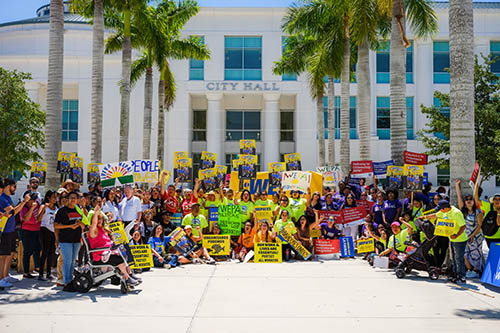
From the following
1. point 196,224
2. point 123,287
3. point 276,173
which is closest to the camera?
point 123,287

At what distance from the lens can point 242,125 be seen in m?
39.0

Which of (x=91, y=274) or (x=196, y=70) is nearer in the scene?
(x=91, y=274)

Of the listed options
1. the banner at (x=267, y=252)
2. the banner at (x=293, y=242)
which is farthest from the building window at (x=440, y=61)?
the banner at (x=267, y=252)

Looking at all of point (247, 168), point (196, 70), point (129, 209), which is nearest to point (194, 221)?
point (129, 209)

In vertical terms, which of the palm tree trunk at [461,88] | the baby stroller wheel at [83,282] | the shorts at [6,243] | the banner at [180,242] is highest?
the palm tree trunk at [461,88]

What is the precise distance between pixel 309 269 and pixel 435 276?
2.76 m

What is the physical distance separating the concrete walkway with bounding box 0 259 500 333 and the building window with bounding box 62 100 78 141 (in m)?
30.4

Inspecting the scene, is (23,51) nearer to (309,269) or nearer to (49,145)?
(49,145)

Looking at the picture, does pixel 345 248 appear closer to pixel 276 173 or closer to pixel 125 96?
pixel 276 173

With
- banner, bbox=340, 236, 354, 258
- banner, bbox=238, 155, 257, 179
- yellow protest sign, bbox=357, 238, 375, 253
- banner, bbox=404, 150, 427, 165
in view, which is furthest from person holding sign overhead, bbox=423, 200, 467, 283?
banner, bbox=238, 155, 257, 179

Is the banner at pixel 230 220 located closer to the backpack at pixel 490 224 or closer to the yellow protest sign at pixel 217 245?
the yellow protest sign at pixel 217 245

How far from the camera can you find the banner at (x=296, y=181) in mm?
14352

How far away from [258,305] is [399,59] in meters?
11.0

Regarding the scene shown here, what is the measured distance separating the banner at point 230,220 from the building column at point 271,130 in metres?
23.4
